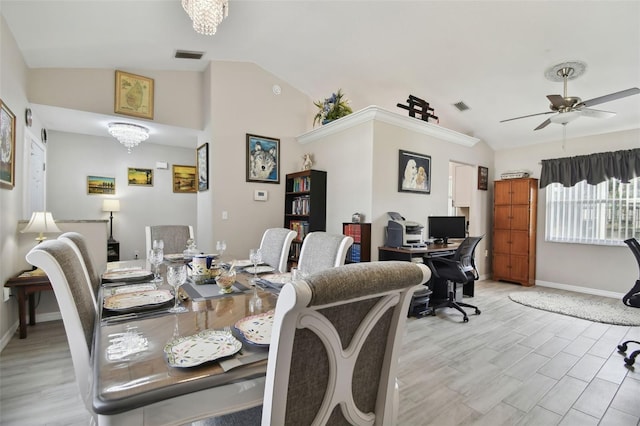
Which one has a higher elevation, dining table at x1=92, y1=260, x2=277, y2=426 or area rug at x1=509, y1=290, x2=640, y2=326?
dining table at x1=92, y1=260, x2=277, y2=426

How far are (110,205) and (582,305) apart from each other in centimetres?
710

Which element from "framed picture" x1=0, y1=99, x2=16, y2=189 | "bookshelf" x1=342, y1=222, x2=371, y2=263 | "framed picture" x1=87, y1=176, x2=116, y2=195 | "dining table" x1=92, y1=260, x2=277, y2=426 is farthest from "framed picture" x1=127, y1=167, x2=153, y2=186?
"dining table" x1=92, y1=260, x2=277, y2=426

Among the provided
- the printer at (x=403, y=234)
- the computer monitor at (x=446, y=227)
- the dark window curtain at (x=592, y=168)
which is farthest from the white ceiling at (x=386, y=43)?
the printer at (x=403, y=234)

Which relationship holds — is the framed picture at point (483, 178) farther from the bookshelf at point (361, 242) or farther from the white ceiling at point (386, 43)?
the bookshelf at point (361, 242)

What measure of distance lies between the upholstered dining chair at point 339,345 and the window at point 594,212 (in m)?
5.33

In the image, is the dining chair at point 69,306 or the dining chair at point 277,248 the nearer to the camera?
the dining chair at point 69,306

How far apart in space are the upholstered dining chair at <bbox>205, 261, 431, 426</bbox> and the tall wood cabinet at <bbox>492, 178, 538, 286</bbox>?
5273 mm

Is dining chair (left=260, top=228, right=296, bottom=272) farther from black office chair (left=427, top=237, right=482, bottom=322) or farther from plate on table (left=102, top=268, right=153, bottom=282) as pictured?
black office chair (left=427, top=237, right=482, bottom=322)

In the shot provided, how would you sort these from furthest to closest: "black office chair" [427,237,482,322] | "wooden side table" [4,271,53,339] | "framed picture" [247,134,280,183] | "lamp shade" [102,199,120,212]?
"lamp shade" [102,199,120,212] → "framed picture" [247,134,280,183] → "black office chair" [427,237,482,322] → "wooden side table" [4,271,53,339]

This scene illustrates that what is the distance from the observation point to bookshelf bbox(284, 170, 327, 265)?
4070mm

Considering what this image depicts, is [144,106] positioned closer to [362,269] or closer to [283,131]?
[283,131]

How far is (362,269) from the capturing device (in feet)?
2.27

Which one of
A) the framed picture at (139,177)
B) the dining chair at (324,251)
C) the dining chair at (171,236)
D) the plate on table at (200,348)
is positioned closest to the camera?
the plate on table at (200,348)

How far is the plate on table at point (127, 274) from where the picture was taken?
5.95 ft
